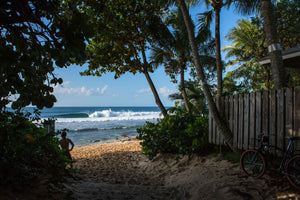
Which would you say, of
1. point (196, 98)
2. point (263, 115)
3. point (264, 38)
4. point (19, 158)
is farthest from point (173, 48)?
point (19, 158)

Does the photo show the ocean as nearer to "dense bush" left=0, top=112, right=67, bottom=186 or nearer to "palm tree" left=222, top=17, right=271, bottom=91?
"dense bush" left=0, top=112, right=67, bottom=186

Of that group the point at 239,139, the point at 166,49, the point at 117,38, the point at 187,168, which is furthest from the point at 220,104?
the point at 166,49

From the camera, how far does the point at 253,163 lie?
3648mm

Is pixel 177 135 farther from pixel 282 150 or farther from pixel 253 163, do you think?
pixel 282 150

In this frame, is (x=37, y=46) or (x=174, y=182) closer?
(x=37, y=46)

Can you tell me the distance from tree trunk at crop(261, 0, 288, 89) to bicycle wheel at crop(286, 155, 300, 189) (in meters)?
1.62

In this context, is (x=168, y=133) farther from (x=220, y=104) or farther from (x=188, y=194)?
(x=188, y=194)

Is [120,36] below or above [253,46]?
below

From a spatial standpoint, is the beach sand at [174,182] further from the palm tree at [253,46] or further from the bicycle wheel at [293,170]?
the palm tree at [253,46]

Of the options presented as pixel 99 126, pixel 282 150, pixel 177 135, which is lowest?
pixel 99 126

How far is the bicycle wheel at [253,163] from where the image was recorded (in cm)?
354

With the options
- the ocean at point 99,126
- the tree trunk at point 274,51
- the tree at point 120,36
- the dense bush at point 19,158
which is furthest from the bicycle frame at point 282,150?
the tree at point 120,36

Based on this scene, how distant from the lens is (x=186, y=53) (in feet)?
37.7

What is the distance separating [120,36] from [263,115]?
20.6 feet
